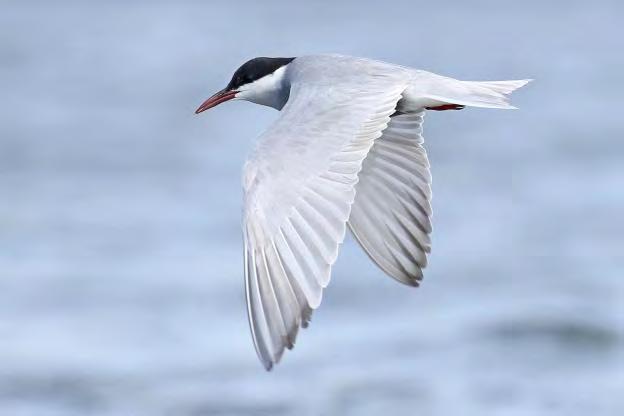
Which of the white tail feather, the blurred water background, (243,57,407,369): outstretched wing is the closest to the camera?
(243,57,407,369): outstretched wing

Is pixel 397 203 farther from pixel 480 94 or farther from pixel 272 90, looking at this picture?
pixel 272 90

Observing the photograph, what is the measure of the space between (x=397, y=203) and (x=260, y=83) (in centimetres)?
105

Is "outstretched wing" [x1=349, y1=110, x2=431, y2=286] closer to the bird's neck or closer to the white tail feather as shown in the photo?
the white tail feather

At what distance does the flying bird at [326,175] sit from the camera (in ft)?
20.2

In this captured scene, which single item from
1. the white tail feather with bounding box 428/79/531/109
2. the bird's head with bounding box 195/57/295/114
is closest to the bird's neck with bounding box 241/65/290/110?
the bird's head with bounding box 195/57/295/114

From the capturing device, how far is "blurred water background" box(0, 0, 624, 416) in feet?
34.1

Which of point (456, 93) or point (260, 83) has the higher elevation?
point (456, 93)

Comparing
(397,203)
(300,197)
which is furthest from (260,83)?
(300,197)

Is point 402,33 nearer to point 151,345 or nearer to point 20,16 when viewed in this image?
point 20,16

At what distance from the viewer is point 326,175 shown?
259 inches

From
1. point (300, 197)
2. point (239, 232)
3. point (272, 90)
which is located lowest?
point (239, 232)

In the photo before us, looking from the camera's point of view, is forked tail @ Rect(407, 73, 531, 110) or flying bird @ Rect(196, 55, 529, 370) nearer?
flying bird @ Rect(196, 55, 529, 370)

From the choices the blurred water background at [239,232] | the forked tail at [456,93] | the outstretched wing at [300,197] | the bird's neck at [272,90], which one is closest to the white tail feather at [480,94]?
the forked tail at [456,93]

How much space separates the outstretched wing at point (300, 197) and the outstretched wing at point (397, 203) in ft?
1.63
